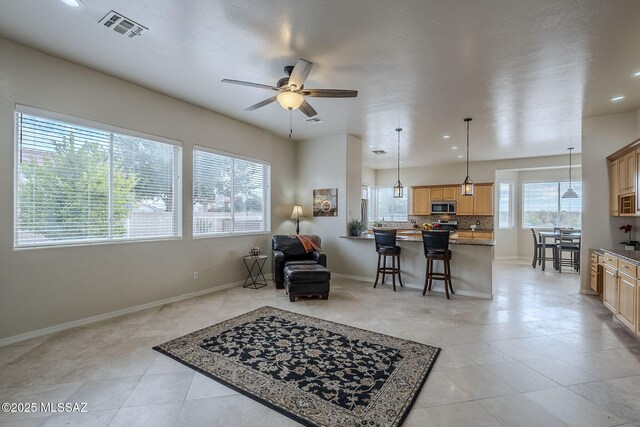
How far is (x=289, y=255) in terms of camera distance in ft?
17.7

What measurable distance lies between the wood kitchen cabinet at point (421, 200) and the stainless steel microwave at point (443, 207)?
16cm

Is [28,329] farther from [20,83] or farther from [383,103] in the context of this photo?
[383,103]

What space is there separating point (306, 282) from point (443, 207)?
6287 millimetres

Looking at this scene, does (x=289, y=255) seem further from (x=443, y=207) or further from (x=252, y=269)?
(x=443, y=207)

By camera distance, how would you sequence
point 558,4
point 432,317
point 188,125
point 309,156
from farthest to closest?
1. point 309,156
2. point 188,125
3. point 432,317
4. point 558,4

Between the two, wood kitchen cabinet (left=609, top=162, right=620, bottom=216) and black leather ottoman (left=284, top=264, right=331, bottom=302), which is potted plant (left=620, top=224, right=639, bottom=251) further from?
black leather ottoman (left=284, top=264, right=331, bottom=302)

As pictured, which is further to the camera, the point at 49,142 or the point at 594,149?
the point at 594,149

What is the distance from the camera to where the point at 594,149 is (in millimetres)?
4742

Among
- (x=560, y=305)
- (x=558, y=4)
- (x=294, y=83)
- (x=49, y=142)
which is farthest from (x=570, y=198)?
(x=49, y=142)

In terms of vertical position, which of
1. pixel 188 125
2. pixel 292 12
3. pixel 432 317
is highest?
pixel 292 12

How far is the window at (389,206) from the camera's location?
10.1 m

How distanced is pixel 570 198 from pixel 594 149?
14.5 feet

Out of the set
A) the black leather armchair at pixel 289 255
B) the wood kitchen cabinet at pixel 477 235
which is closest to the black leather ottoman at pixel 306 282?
the black leather armchair at pixel 289 255

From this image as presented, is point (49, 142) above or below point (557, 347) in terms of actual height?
above
